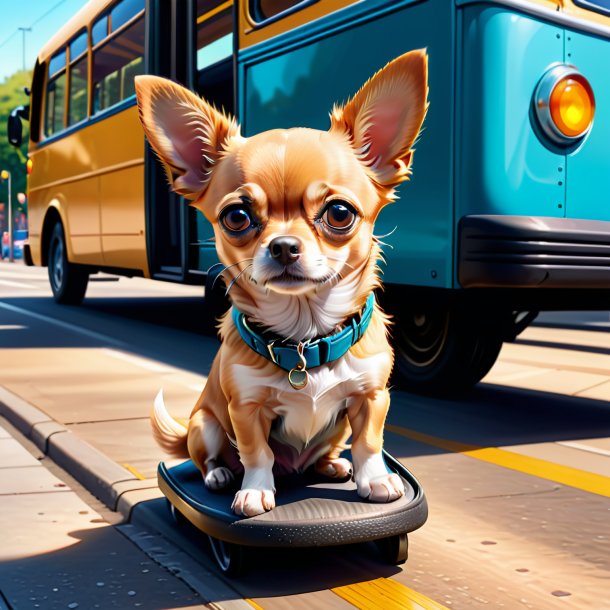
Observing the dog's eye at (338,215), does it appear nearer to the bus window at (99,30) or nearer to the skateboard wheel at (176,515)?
the skateboard wheel at (176,515)

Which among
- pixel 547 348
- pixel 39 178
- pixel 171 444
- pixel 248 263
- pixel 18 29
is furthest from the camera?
pixel 18 29

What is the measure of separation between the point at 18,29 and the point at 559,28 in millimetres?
69070

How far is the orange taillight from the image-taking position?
5.39m

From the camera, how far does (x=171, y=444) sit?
11.8ft

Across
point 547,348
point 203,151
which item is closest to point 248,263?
point 203,151

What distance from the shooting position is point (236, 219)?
2816mm

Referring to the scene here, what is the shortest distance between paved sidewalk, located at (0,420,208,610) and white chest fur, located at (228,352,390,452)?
66 cm

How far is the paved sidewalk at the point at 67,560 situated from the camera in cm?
A: 318

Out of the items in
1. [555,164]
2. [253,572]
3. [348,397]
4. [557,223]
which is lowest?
[253,572]

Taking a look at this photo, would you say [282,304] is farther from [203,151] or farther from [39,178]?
[39,178]

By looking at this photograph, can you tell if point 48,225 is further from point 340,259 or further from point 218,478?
point 340,259

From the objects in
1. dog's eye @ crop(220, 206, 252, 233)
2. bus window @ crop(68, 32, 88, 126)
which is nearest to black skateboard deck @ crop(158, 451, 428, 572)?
dog's eye @ crop(220, 206, 252, 233)

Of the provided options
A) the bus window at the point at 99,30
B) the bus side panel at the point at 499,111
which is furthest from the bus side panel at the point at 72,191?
the bus side panel at the point at 499,111

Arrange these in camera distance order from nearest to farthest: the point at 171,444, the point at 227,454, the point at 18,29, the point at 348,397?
the point at 348,397 < the point at 227,454 < the point at 171,444 < the point at 18,29
